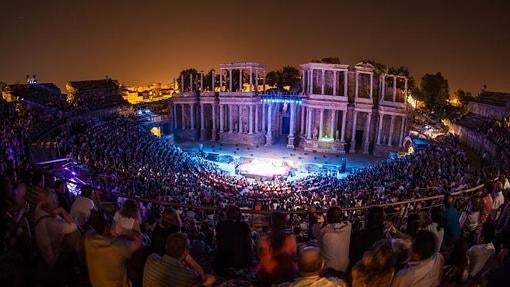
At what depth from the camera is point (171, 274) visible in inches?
221

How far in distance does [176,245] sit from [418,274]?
142 inches

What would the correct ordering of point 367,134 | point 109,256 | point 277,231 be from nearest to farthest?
1. point 109,256
2. point 277,231
3. point 367,134

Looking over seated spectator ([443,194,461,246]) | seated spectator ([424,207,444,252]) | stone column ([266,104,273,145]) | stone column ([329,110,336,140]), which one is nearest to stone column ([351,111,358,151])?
stone column ([329,110,336,140])

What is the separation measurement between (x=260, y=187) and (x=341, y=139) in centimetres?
2240

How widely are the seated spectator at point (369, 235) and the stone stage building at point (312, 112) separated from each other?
1688 inches

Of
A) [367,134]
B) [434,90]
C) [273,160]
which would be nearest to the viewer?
[273,160]

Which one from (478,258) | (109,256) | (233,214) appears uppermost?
(233,214)

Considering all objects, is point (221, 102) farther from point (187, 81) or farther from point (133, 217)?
point (133, 217)

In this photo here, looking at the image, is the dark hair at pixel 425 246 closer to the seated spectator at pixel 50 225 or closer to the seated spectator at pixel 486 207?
the seated spectator at pixel 486 207

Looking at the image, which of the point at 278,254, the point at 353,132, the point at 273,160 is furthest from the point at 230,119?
the point at 278,254

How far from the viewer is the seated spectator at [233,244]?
735 cm

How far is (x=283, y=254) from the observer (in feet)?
21.6

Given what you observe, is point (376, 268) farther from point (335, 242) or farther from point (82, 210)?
point (82, 210)

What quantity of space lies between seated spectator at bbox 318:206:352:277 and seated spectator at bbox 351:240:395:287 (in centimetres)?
155
